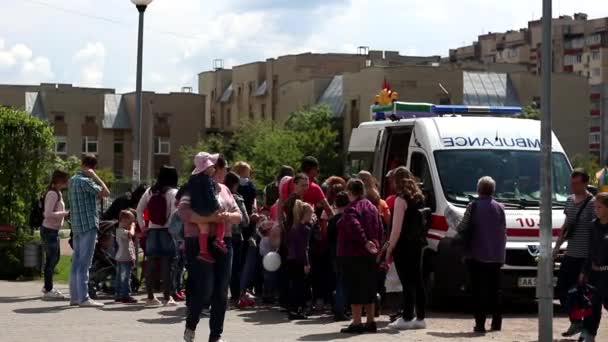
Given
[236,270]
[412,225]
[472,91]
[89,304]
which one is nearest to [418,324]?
[412,225]

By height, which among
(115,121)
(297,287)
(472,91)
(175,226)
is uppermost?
(472,91)

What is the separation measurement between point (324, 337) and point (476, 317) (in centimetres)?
188

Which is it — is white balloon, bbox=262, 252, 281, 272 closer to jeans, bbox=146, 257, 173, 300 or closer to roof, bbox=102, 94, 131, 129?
jeans, bbox=146, 257, 173, 300

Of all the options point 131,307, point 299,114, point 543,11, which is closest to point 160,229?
point 131,307

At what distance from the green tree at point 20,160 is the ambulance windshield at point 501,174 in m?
7.92

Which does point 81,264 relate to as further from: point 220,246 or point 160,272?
point 220,246

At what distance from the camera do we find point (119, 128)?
11688 centimetres

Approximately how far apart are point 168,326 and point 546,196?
467 cm

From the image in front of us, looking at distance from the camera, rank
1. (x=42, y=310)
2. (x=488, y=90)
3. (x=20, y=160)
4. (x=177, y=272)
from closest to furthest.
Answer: (x=42, y=310) < (x=177, y=272) < (x=20, y=160) < (x=488, y=90)

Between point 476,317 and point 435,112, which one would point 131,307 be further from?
point 435,112

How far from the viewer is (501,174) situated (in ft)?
56.1

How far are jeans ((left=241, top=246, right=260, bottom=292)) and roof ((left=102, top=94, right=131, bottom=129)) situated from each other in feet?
329

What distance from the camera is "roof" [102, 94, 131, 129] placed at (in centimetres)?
11644

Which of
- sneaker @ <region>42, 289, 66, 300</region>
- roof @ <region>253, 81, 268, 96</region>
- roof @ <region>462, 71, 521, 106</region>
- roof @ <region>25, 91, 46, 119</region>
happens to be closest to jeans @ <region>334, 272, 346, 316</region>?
sneaker @ <region>42, 289, 66, 300</region>
